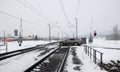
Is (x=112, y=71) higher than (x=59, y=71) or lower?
lower

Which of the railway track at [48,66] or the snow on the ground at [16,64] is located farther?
the snow on the ground at [16,64]

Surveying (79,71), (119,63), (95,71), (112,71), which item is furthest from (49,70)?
(119,63)

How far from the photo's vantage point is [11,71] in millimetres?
8812

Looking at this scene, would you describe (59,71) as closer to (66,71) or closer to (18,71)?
(66,71)

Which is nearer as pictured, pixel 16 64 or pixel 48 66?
pixel 48 66

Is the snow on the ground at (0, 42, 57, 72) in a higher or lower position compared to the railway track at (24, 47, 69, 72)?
lower

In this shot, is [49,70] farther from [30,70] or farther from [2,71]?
[2,71]

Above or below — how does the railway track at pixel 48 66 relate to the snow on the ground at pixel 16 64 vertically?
above

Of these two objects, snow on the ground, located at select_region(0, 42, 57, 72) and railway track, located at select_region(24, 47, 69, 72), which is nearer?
railway track, located at select_region(24, 47, 69, 72)

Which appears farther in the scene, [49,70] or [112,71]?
[112,71]

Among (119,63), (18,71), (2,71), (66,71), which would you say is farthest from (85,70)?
(119,63)

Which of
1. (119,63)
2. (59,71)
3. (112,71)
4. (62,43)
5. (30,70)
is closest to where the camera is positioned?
(59,71)

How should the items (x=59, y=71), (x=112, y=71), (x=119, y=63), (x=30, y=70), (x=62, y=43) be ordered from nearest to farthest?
1. (x=59, y=71)
2. (x=30, y=70)
3. (x=112, y=71)
4. (x=119, y=63)
5. (x=62, y=43)

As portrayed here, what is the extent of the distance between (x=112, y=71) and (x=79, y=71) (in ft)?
12.4
